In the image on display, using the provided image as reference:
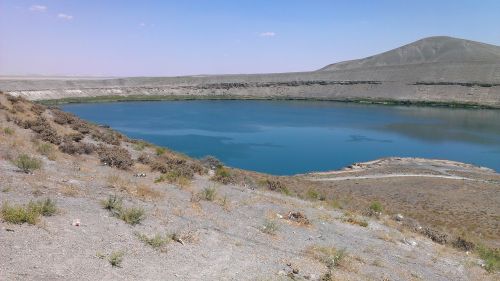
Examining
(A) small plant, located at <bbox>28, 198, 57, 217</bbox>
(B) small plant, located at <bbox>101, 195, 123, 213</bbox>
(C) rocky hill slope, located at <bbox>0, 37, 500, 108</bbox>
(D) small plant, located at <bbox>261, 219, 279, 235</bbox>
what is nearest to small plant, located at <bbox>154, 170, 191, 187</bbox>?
(D) small plant, located at <bbox>261, 219, 279, 235</bbox>

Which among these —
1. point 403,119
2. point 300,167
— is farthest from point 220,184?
point 403,119

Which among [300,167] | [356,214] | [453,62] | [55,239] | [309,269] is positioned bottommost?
[300,167]

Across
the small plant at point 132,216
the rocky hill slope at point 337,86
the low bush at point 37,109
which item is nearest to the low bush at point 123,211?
the small plant at point 132,216

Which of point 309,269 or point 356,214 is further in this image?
point 356,214

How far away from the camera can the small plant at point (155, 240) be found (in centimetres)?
1106

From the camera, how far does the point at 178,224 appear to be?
13.5m

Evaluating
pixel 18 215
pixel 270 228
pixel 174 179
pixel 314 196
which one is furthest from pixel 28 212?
pixel 314 196

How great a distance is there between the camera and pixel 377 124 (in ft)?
310


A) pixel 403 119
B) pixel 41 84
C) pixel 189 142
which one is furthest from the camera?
pixel 41 84

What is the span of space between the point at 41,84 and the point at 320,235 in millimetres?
159040

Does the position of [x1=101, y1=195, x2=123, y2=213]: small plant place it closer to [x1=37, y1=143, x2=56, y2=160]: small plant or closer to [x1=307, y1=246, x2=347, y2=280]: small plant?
[x1=307, y1=246, x2=347, y2=280]: small plant

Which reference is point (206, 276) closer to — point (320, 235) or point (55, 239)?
point (55, 239)

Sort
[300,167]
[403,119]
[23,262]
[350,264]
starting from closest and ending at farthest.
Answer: [23,262]
[350,264]
[300,167]
[403,119]

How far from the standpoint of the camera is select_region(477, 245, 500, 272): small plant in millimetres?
16639
